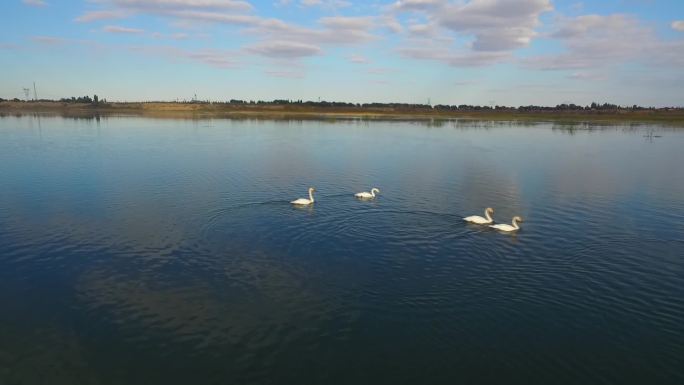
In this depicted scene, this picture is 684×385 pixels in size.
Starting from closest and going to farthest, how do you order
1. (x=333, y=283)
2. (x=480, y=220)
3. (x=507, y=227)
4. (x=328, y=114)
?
(x=333, y=283) → (x=507, y=227) → (x=480, y=220) → (x=328, y=114)

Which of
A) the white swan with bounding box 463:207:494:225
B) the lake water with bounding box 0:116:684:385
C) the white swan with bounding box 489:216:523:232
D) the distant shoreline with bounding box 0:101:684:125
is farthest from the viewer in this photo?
the distant shoreline with bounding box 0:101:684:125

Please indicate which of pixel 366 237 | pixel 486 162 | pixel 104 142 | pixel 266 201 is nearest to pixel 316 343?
pixel 366 237

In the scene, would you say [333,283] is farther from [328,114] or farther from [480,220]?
[328,114]

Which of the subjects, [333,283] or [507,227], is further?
[507,227]

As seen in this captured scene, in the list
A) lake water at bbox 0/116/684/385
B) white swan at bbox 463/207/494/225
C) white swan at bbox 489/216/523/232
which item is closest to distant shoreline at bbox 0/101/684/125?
lake water at bbox 0/116/684/385

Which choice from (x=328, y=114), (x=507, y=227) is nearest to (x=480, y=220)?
(x=507, y=227)

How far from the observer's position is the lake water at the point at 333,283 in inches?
428

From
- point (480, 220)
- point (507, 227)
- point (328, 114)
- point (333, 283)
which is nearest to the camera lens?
point (333, 283)

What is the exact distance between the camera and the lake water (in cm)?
1088

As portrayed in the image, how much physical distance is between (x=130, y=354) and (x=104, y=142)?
152 ft

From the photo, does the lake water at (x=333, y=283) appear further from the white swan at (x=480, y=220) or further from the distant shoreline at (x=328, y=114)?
the distant shoreline at (x=328, y=114)

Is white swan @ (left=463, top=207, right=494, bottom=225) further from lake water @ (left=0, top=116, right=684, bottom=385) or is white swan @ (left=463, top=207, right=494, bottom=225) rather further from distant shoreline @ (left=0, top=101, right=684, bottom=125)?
distant shoreline @ (left=0, top=101, right=684, bottom=125)

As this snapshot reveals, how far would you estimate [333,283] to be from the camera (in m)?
14.9

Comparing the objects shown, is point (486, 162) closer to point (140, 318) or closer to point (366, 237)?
point (366, 237)
